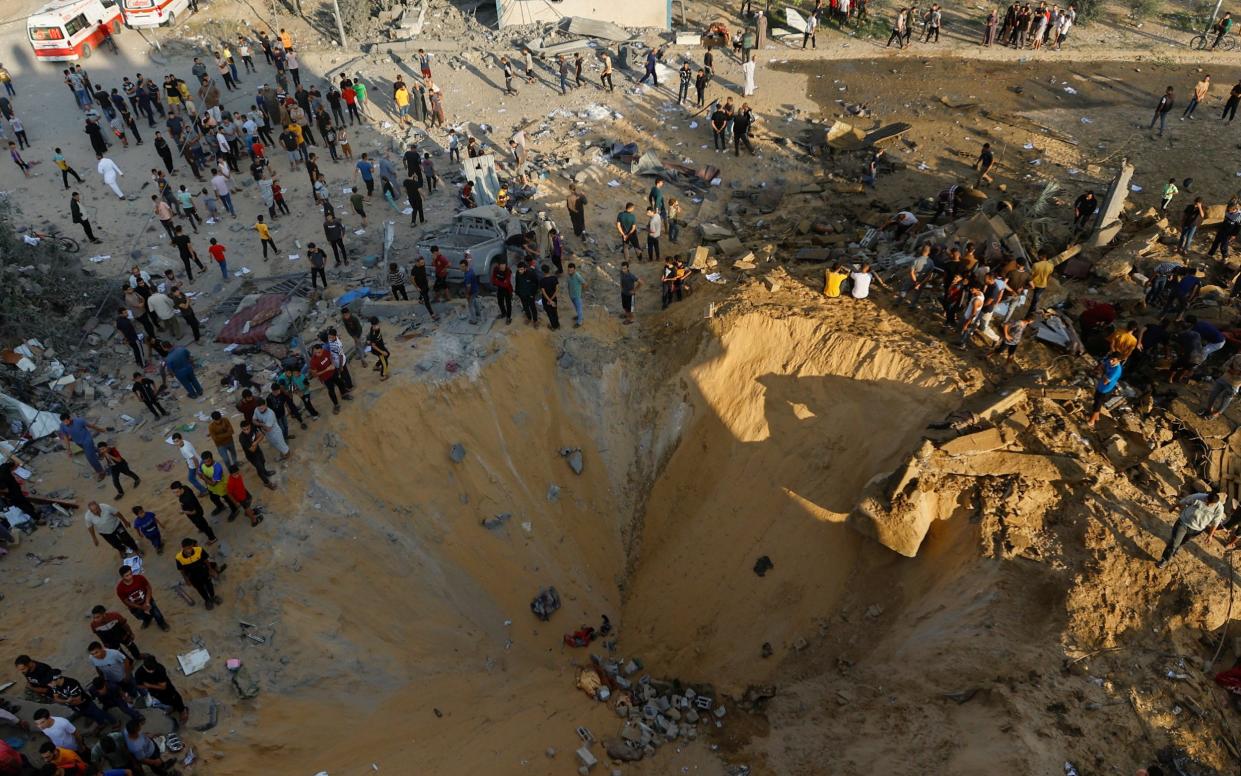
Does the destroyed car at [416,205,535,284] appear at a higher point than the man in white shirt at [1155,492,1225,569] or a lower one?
higher

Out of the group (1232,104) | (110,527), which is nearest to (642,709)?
(110,527)

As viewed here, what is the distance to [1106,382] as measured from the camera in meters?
11.2

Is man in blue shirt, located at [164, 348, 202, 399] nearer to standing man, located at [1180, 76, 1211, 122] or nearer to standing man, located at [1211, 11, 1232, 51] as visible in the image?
standing man, located at [1180, 76, 1211, 122]

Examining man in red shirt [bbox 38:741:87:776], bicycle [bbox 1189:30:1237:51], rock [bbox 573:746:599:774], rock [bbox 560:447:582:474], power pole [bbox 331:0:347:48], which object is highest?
power pole [bbox 331:0:347:48]

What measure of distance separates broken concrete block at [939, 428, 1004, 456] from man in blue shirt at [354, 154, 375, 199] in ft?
44.7

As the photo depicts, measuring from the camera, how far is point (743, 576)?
41.0 ft

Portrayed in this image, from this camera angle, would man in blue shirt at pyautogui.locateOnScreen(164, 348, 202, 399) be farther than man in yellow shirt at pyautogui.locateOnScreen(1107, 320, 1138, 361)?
Yes

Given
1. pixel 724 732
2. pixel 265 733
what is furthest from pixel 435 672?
pixel 724 732

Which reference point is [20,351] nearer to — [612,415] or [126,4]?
[612,415]

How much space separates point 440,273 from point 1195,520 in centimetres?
1190

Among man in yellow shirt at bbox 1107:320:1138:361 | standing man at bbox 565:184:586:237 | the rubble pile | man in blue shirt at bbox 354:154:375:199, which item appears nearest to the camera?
the rubble pile

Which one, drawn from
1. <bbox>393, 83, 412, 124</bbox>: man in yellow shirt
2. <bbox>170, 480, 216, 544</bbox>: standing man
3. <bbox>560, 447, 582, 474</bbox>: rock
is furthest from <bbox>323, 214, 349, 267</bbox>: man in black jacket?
<bbox>170, 480, 216, 544</bbox>: standing man

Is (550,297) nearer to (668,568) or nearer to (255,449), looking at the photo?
(668,568)

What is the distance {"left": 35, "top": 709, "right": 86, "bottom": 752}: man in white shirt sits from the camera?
24.3 ft
